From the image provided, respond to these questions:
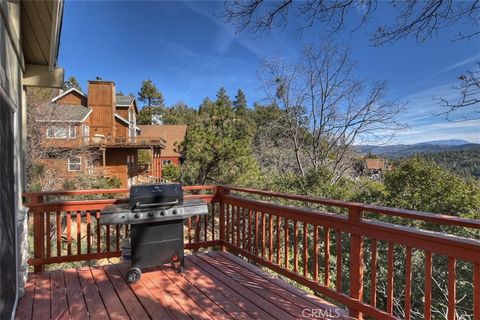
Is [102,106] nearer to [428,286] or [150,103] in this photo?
[150,103]

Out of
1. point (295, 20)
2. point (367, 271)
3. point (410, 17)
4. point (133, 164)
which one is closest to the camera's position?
point (410, 17)

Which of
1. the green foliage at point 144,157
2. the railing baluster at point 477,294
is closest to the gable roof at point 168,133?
the green foliage at point 144,157

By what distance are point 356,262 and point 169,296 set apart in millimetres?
1615

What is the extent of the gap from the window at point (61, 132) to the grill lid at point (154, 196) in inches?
371

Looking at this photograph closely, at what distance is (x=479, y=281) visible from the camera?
1622mm

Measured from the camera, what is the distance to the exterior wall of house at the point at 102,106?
61.4 feet

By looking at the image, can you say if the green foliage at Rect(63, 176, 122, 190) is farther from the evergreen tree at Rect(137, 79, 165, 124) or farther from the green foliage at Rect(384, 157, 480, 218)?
the evergreen tree at Rect(137, 79, 165, 124)

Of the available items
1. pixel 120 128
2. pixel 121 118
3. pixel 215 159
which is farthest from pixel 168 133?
pixel 215 159

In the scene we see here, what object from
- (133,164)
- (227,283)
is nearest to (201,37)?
(133,164)

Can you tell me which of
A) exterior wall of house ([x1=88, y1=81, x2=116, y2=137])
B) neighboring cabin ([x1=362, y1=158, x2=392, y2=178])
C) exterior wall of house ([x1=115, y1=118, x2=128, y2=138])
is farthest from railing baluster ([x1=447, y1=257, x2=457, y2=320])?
exterior wall of house ([x1=115, y1=118, x2=128, y2=138])

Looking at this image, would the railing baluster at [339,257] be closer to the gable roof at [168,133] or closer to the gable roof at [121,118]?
the gable roof at [121,118]

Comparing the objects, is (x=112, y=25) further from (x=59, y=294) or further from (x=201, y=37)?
(x=59, y=294)

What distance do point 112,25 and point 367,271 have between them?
38.7 feet

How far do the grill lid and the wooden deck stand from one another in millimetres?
769
